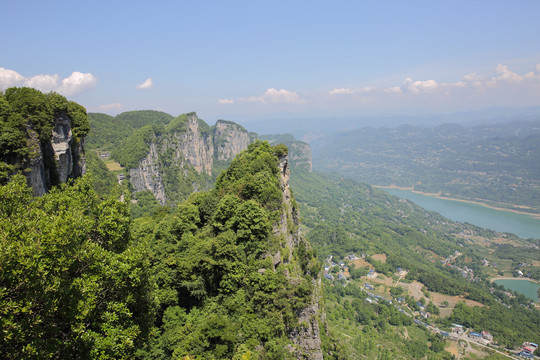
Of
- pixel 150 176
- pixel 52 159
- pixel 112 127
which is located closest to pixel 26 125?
pixel 52 159

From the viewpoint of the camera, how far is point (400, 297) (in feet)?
301

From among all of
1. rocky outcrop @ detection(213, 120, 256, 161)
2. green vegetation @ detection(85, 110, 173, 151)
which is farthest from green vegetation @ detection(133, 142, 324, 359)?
rocky outcrop @ detection(213, 120, 256, 161)

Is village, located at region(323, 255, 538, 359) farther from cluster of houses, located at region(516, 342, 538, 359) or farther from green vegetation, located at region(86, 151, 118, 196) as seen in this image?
green vegetation, located at region(86, 151, 118, 196)

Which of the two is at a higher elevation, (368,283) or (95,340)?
(95,340)

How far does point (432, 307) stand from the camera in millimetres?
87562

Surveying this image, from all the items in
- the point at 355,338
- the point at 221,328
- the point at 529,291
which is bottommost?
the point at 529,291

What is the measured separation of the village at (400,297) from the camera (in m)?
72.7

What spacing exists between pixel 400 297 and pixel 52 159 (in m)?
98.4

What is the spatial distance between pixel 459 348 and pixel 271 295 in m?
76.2

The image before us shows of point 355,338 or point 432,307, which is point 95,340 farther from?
point 432,307

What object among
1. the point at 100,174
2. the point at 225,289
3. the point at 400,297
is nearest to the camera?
the point at 225,289

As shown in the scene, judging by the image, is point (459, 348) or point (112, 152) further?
point (112, 152)

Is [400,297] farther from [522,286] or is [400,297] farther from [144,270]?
[144,270]

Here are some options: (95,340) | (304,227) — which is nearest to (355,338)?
(95,340)
